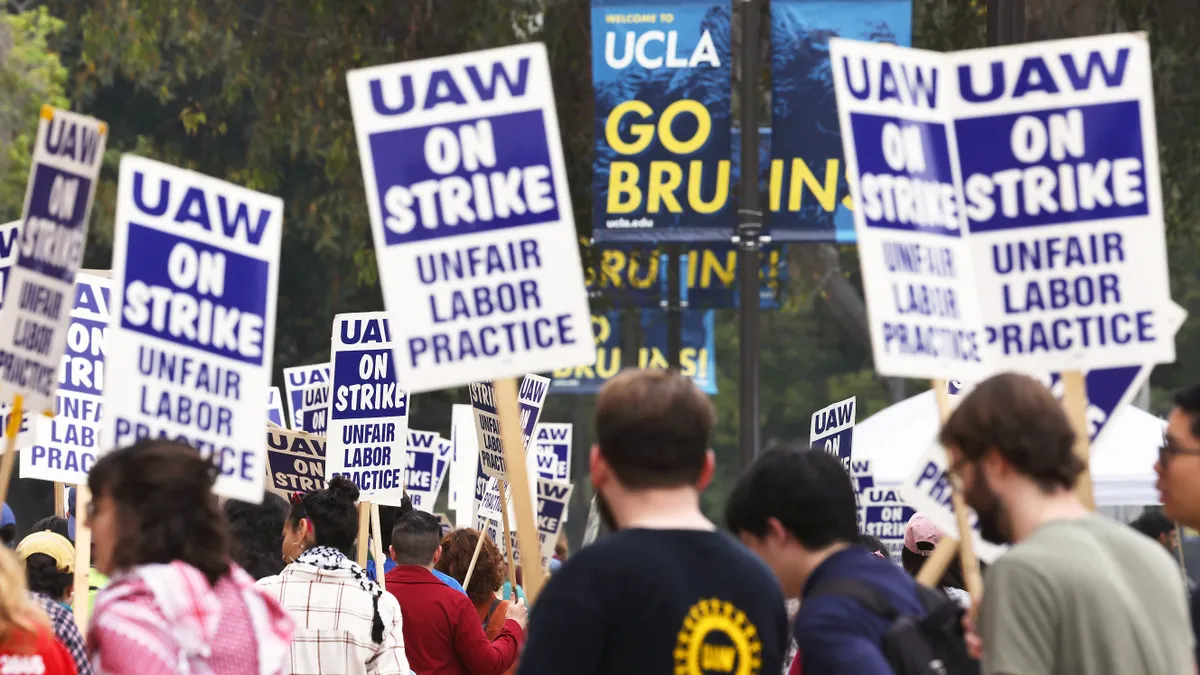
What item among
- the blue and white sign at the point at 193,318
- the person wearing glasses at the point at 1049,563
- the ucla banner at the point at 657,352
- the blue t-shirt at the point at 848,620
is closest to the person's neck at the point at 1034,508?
the person wearing glasses at the point at 1049,563

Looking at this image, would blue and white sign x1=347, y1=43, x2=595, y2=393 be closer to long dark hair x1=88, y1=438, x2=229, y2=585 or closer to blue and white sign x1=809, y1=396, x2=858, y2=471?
long dark hair x1=88, y1=438, x2=229, y2=585

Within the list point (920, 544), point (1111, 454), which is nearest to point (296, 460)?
point (920, 544)

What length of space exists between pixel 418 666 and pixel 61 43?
79.8 feet

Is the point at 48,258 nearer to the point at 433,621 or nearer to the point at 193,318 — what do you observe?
the point at 193,318

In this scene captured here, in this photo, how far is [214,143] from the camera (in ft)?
102

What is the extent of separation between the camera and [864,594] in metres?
4.30

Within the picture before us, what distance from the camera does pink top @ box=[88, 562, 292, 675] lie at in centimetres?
404

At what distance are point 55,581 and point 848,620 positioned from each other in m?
3.20

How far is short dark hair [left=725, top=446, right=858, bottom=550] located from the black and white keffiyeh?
100 inches

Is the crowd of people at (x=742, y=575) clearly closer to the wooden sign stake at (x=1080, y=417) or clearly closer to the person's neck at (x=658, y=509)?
the person's neck at (x=658, y=509)

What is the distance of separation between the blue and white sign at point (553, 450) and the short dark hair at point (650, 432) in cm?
1017

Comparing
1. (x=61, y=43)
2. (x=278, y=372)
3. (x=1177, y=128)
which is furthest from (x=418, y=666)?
(x=61, y=43)

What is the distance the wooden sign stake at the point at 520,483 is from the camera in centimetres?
459

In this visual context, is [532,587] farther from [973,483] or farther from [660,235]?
[660,235]
